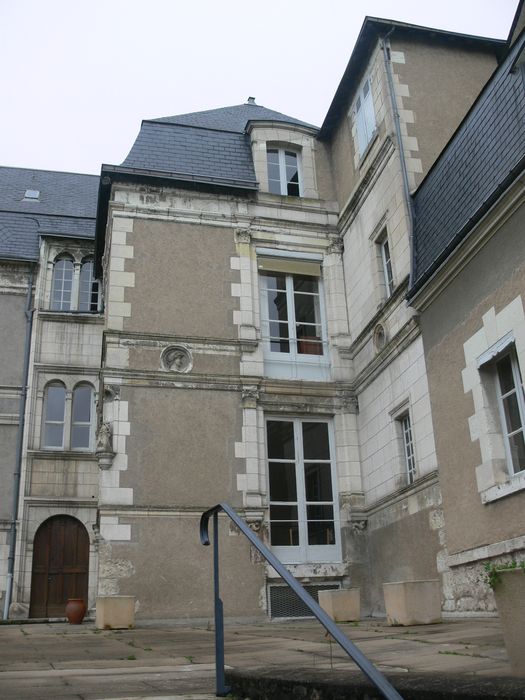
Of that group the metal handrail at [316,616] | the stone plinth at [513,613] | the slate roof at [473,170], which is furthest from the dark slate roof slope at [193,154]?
the stone plinth at [513,613]

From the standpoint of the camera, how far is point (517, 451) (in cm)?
941

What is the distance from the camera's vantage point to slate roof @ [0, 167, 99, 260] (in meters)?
21.4

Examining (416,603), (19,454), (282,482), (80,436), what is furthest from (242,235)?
(416,603)

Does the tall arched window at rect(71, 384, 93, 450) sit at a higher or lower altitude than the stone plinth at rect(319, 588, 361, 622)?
higher

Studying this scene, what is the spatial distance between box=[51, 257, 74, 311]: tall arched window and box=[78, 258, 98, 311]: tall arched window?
0.90ft

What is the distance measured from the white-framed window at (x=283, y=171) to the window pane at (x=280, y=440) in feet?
17.0

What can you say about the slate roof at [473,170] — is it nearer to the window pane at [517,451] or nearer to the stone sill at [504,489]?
the window pane at [517,451]

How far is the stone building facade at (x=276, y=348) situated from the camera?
1266cm

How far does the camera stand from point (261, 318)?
15.1 metres

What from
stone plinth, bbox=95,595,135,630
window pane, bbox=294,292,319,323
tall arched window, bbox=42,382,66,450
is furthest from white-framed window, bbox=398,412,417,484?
tall arched window, bbox=42,382,66,450

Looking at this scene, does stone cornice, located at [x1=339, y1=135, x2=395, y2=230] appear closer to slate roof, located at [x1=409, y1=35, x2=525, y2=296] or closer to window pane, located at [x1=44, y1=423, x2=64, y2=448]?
slate roof, located at [x1=409, y1=35, x2=525, y2=296]

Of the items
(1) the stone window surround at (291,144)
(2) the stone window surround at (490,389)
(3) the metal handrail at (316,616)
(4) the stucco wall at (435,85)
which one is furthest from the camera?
(1) the stone window surround at (291,144)

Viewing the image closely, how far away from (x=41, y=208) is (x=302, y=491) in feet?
46.4

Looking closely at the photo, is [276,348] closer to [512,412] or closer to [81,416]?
[512,412]
